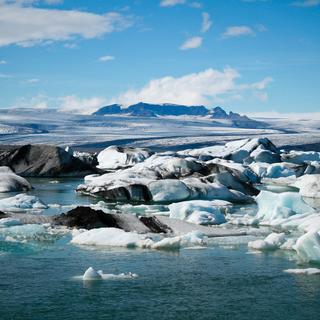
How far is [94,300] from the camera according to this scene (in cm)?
791

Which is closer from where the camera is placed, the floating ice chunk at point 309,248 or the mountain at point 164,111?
the floating ice chunk at point 309,248

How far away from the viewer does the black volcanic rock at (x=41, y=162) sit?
28.8 m

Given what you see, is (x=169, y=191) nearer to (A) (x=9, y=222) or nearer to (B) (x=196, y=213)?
(B) (x=196, y=213)

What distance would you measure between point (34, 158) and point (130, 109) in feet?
505

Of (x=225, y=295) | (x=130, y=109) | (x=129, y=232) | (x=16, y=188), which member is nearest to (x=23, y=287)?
(x=225, y=295)

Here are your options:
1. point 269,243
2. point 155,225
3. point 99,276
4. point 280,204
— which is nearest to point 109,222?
point 155,225

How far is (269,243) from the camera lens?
11211 millimetres

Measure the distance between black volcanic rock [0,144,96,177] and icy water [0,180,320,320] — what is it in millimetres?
17544

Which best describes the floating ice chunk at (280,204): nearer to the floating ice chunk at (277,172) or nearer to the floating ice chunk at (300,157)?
the floating ice chunk at (277,172)

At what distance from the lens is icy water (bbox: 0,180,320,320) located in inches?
296

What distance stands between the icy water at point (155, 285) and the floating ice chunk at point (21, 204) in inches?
194

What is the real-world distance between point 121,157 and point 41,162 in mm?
8180

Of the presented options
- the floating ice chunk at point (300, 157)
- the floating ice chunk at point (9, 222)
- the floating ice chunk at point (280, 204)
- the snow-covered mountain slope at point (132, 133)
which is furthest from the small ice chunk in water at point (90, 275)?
the snow-covered mountain slope at point (132, 133)

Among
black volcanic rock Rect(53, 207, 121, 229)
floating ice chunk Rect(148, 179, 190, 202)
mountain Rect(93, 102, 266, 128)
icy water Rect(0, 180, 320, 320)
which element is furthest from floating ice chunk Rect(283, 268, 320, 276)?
mountain Rect(93, 102, 266, 128)
